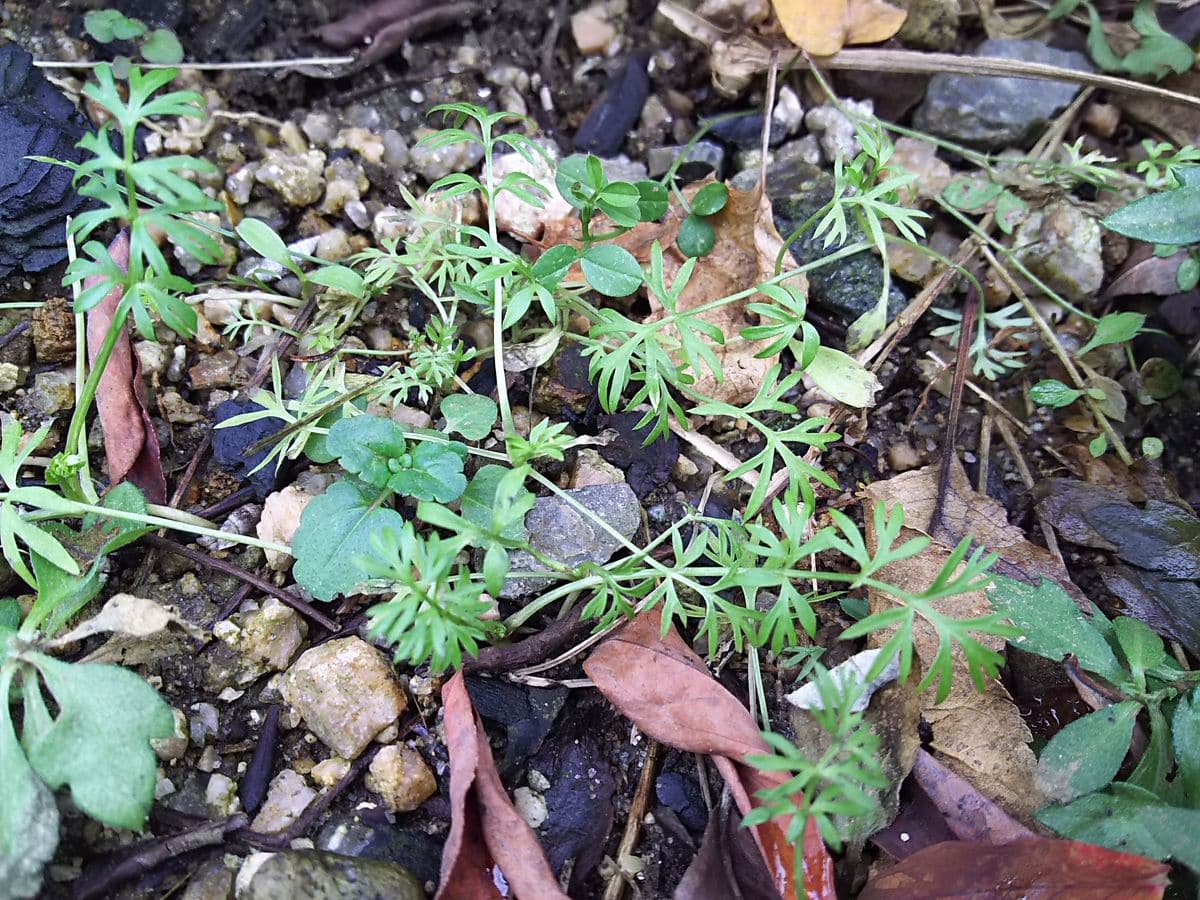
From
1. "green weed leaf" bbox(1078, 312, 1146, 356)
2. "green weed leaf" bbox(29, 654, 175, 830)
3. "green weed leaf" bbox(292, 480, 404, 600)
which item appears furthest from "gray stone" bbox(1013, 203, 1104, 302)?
"green weed leaf" bbox(29, 654, 175, 830)

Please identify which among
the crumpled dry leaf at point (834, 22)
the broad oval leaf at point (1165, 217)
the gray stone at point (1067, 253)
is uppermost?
the crumpled dry leaf at point (834, 22)

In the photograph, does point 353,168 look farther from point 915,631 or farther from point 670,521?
point 915,631

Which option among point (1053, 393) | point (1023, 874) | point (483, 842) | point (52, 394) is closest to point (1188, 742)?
point (1023, 874)

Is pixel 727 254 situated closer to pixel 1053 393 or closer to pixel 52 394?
pixel 1053 393

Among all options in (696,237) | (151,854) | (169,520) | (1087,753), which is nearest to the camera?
(151,854)

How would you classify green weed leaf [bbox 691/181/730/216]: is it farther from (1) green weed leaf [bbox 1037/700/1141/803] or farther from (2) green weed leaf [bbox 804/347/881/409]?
(1) green weed leaf [bbox 1037/700/1141/803]

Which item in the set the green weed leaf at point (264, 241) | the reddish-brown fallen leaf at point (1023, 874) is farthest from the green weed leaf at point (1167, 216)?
the green weed leaf at point (264, 241)

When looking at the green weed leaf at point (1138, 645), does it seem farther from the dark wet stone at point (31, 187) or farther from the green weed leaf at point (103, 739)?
the dark wet stone at point (31, 187)
